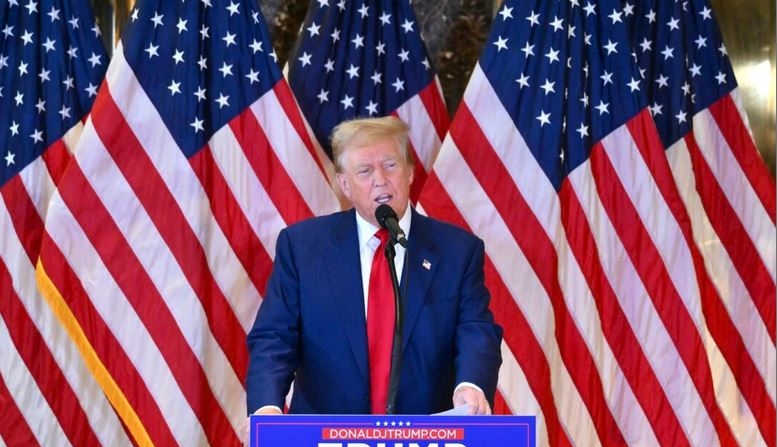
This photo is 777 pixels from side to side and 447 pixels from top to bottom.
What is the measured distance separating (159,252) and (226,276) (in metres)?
0.27

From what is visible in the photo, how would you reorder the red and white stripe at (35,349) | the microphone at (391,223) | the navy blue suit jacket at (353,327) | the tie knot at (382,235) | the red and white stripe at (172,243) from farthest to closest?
the red and white stripe at (35,349) → the red and white stripe at (172,243) → the tie knot at (382,235) → the navy blue suit jacket at (353,327) → the microphone at (391,223)

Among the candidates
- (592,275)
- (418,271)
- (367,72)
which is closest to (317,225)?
(418,271)

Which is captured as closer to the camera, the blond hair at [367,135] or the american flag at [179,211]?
the blond hair at [367,135]

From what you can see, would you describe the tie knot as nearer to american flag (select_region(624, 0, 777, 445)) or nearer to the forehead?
the forehead

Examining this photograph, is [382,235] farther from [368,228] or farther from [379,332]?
[379,332]

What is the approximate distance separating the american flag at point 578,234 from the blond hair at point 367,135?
111 centimetres

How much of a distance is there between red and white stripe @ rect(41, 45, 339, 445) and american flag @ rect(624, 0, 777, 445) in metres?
1.49

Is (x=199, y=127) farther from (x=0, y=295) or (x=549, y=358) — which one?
(x=549, y=358)

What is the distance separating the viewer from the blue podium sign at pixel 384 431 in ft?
9.84

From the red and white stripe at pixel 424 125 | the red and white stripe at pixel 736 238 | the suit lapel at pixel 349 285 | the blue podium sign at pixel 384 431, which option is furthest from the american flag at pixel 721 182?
the blue podium sign at pixel 384 431

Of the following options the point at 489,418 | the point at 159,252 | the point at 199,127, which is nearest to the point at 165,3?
the point at 199,127

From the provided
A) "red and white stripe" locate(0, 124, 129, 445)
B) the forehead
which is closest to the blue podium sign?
the forehead

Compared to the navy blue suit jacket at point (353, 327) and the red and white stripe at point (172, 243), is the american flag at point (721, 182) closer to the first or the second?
the red and white stripe at point (172, 243)

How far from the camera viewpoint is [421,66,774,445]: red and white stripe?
5039 mm
